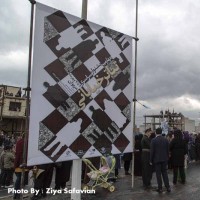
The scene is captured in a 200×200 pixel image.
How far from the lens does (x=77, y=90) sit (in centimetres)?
698

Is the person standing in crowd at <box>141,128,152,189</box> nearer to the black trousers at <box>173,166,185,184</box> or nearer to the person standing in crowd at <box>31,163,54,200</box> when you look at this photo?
the black trousers at <box>173,166,185,184</box>

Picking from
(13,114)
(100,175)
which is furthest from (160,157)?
(13,114)

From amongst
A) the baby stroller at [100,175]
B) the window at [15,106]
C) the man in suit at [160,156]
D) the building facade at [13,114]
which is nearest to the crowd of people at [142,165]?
the man in suit at [160,156]

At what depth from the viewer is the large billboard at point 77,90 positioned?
249 inches

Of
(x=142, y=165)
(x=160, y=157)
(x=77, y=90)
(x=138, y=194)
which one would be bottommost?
(x=138, y=194)

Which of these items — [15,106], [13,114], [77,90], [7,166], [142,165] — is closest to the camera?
[77,90]

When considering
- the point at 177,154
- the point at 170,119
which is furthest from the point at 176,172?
the point at 170,119

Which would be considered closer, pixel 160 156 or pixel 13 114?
pixel 160 156

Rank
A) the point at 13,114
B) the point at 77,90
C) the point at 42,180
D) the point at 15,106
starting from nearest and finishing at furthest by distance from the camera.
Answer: the point at 77,90, the point at 42,180, the point at 13,114, the point at 15,106

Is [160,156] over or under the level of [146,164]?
over

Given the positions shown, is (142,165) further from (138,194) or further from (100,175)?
(100,175)

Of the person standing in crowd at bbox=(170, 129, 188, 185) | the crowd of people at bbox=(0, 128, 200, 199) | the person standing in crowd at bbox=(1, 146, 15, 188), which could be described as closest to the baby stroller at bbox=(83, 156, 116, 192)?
the crowd of people at bbox=(0, 128, 200, 199)

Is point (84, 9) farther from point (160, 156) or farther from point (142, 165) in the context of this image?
point (142, 165)

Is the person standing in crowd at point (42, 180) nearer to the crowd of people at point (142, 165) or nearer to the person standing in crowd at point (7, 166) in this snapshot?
the crowd of people at point (142, 165)
